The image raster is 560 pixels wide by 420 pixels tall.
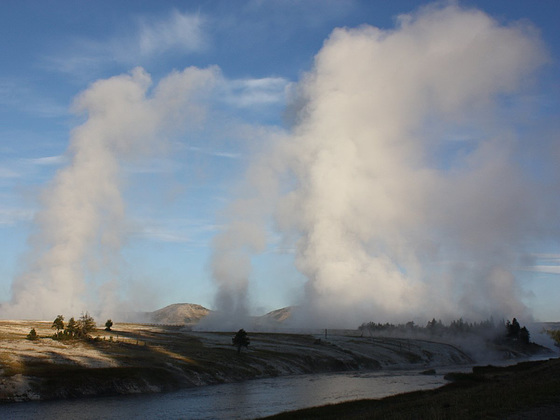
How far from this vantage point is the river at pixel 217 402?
5397 cm

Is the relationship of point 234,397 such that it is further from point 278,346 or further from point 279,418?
point 278,346

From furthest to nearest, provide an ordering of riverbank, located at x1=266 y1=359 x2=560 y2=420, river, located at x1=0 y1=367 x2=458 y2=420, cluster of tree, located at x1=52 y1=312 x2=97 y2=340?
cluster of tree, located at x1=52 y1=312 x2=97 y2=340, river, located at x1=0 y1=367 x2=458 y2=420, riverbank, located at x1=266 y1=359 x2=560 y2=420

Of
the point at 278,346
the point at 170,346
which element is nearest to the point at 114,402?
the point at 170,346

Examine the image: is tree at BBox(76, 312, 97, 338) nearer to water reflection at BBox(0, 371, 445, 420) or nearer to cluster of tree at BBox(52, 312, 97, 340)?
cluster of tree at BBox(52, 312, 97, 340)

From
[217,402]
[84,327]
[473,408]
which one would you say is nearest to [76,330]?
[84,327]

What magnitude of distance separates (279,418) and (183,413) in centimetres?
1222

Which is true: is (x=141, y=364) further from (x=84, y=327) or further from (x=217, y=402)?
(x=84, y=327)

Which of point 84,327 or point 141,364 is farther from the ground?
point 84,327

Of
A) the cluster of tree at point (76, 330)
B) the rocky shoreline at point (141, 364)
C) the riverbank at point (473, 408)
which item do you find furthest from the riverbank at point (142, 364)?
the riverbank at point (473, 408)

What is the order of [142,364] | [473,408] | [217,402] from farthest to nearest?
[142,364] < [217,402] < [473,408]

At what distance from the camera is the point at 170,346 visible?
123312mm

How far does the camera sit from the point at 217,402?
64.3 m

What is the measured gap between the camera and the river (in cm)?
5397

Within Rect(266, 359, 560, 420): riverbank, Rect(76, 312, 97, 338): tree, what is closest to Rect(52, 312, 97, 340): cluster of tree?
Rect(76, 312, 97, 338): tree
